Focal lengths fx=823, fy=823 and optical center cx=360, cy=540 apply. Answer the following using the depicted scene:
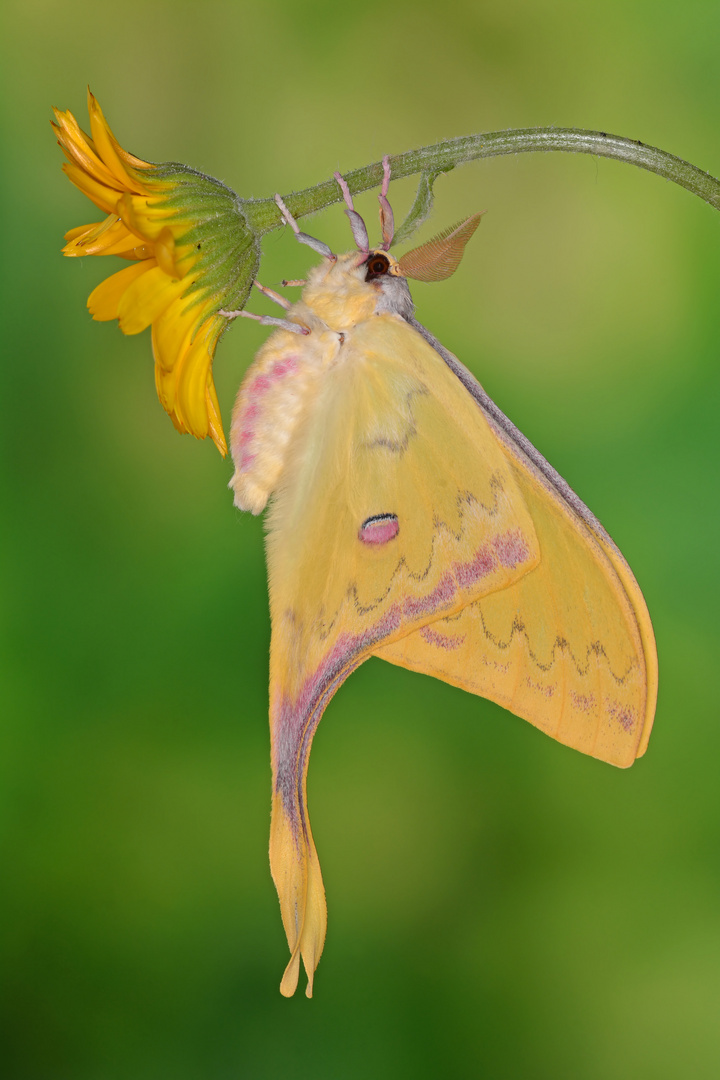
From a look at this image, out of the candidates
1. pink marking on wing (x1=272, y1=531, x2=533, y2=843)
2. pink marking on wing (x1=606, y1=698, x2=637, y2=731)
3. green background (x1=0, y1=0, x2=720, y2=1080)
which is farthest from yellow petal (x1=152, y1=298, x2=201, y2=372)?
pink marking on wing (x1=606, y1=698, x2=637, y2=731)

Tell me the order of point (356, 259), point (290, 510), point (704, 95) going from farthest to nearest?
point (704, 95) < point (290, 510) < point (356, 259)

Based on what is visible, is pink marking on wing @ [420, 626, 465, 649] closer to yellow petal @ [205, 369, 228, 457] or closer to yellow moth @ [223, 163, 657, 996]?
yellow moth @ [223, 163, 657, 996]

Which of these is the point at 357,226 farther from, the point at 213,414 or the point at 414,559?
the point at 414,559

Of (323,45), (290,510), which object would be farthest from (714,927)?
(323,45)

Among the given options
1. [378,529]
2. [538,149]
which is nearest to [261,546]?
[378,529]

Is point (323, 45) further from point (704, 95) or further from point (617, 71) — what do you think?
point (704, 95)

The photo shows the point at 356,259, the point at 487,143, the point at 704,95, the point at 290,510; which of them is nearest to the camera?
the point at 487,143

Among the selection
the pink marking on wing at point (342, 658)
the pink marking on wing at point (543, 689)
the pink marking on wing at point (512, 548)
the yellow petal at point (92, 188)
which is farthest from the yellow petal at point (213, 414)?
the pink marking on wing at point (543, 689)
